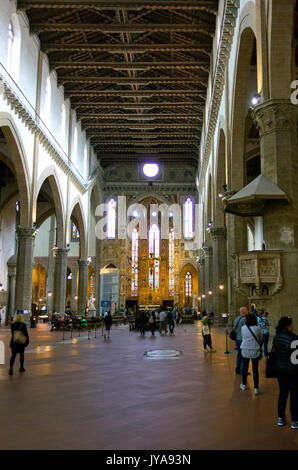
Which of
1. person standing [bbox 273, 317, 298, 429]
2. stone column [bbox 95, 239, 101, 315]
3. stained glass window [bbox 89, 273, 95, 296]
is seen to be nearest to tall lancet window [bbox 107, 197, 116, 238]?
stone column [bbox 95, 239, 101, 315]

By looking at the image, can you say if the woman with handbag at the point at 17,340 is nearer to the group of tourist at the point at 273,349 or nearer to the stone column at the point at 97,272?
the group of tourist at the point at 273,349

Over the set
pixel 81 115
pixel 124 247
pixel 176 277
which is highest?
pixel 81 115

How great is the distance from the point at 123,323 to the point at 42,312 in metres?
11.7

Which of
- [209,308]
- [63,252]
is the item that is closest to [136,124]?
[63,252]

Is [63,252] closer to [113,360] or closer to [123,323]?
[123,323]

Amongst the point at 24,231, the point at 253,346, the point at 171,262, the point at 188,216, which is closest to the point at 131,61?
the point at 24,231

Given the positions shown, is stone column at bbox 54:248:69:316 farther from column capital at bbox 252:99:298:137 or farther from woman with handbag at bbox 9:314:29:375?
column capital at bbox 252:99:298:137

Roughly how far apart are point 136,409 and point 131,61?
83.2 feet

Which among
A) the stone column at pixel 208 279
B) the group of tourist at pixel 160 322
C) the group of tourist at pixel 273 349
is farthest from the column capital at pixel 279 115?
the stone column at pixel 208 279

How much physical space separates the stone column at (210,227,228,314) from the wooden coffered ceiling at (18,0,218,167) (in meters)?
10.6

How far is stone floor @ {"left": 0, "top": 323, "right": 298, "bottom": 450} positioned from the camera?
504cm

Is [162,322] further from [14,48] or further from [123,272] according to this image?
[123,272]

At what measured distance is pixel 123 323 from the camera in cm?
3825

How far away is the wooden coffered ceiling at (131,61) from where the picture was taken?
77.8 feet
